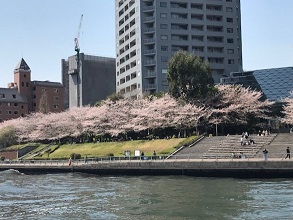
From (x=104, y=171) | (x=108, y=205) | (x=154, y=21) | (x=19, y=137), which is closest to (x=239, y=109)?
(x=104, y=171)

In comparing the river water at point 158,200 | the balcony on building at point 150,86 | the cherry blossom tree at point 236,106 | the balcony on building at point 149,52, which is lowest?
the river water at point 158,200

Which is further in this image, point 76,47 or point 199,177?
point 76,47

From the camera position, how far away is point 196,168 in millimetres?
51375

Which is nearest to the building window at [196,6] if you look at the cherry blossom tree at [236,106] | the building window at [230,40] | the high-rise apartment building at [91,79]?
the building window at [230,40]

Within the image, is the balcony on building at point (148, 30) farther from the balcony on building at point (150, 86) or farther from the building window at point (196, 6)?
the balcony on building at point (150, 86)

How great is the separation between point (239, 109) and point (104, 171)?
2899cm

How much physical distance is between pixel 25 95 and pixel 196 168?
115 metres

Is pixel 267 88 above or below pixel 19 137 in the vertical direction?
above

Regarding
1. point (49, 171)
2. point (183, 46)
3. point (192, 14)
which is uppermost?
point (192, 14)

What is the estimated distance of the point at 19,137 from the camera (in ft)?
381

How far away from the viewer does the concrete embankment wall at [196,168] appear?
46.3 meters

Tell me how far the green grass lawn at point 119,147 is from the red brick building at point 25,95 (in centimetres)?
5657

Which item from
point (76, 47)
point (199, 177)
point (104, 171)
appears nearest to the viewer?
point (199, 177)

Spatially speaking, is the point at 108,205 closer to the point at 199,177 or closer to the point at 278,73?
the point at 199,177
